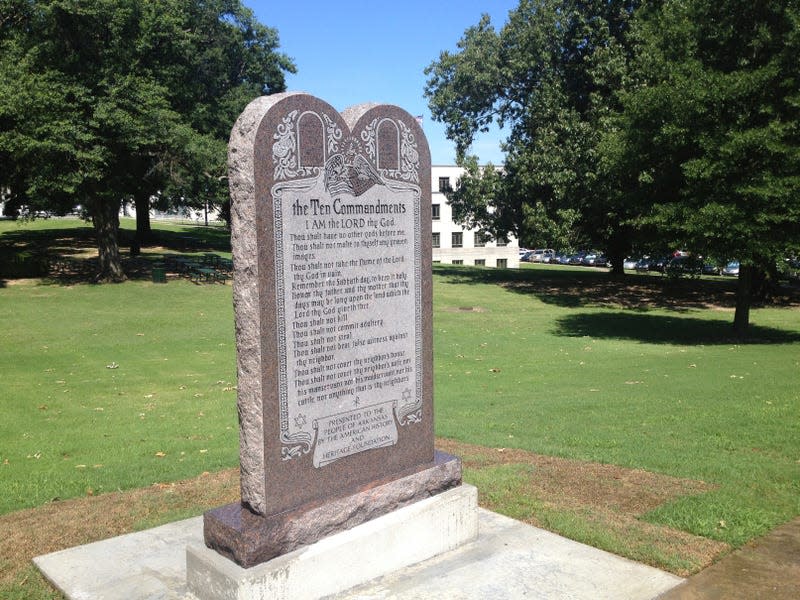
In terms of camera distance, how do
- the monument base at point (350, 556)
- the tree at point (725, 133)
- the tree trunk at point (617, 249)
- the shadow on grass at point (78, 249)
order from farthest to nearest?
the tree trunk at point (617, 249)
the shadow on grass at point (78, 249)
the tree at point (725, 133)
the monument base at point (350, 556)

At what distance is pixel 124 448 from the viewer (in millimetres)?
9281

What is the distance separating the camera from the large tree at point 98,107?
1013 inches

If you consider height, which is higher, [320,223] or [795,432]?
[320,223]

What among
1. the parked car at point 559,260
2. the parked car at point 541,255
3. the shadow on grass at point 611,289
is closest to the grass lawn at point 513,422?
the shadow on grass at point 611,289

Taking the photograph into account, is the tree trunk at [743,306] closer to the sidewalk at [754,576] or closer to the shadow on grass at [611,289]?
the shadow on grass at [611,289]

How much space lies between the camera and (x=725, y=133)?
18562 mm

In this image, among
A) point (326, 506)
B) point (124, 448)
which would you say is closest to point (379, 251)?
point (326, 506)

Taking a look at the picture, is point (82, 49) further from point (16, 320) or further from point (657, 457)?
point (657, 457)

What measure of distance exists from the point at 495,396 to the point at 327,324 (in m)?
7.86

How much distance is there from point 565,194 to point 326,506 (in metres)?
28.5

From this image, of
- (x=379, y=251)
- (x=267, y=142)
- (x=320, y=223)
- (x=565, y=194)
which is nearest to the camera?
(x=267, y=142)

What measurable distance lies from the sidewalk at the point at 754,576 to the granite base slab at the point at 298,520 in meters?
1.94

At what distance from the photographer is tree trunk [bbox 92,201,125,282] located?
31.0m

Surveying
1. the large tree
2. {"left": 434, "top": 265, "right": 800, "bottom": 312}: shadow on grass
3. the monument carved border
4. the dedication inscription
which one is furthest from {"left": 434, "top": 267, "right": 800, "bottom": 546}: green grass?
the large tree
